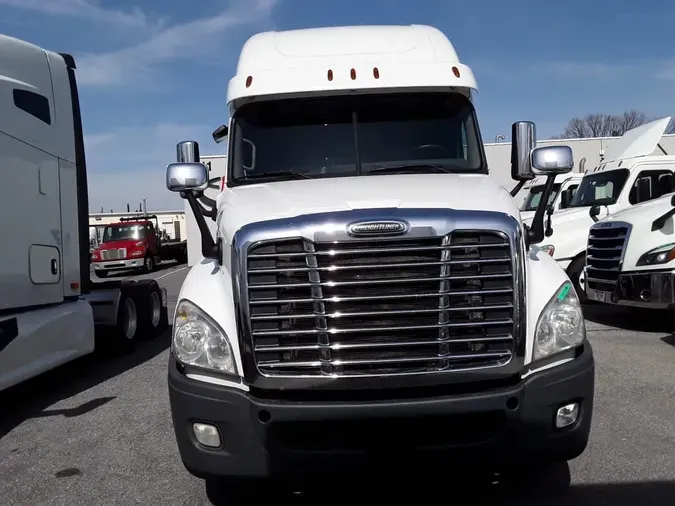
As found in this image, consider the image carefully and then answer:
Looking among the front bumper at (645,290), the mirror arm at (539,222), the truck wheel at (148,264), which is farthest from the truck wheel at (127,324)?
the truck wheel at (148,264)

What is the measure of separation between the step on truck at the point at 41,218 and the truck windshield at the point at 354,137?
239 centimetres

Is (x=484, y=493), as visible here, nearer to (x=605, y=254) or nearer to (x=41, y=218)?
(x=41, y=218)

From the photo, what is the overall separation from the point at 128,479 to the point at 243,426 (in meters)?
1.55

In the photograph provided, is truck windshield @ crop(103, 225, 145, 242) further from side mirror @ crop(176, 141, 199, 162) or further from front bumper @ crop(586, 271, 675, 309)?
side mirror @ crop(176, 141, 199, 162)

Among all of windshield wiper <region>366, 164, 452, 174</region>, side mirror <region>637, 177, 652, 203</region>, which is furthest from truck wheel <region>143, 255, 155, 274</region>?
windshield wiper <region>366, 164, 452, 174</region>

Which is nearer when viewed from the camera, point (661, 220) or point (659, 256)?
point (659, 256)

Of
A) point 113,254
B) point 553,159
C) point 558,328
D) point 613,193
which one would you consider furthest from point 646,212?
point 113,254

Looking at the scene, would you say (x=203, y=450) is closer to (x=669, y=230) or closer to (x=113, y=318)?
(x=113, y=318)

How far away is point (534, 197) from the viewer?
47.3ft

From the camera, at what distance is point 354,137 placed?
4.71 meters

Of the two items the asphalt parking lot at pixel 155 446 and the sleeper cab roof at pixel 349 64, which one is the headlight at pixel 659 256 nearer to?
the asphalt parking lot at pixel 155 446

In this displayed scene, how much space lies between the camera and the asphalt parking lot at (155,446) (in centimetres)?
393

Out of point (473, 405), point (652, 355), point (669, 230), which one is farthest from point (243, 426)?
point (669, 230)

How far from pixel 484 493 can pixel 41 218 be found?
473 cm
